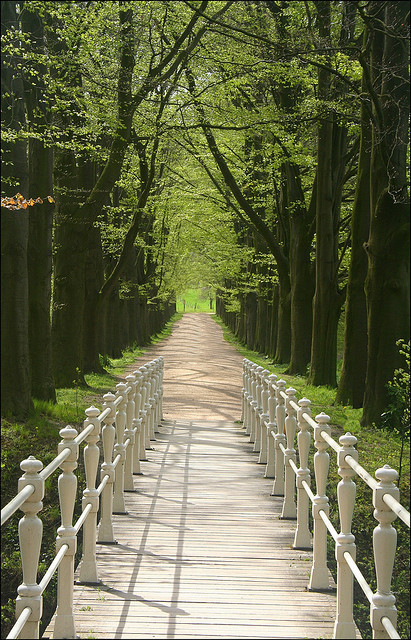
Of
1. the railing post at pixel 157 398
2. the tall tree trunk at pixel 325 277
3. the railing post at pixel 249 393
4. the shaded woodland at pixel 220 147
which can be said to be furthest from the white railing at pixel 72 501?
the tall tree trunk at pixel 325 277

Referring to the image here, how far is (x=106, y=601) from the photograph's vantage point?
578cm

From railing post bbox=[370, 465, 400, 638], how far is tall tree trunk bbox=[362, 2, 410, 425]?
9081 millimetres


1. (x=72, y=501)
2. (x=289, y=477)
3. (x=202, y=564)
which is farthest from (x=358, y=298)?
(x=72, y=501)

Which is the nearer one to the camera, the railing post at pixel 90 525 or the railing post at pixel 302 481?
the railing post at pixel 90 525

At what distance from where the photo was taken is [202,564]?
264 inches

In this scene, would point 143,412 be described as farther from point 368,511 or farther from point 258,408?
point 368,511

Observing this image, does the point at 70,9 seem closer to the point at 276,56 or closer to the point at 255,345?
the point at 276,56

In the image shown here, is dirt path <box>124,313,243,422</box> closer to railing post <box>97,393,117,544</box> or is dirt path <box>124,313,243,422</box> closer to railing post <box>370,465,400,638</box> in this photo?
railing post <box>97,393,117,544</box>

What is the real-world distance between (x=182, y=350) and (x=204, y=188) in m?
11.8

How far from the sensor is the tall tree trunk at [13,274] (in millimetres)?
12680

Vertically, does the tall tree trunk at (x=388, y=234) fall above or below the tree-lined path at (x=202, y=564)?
above

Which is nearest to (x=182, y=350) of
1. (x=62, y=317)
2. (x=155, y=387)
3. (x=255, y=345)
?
(x=255, y=345)

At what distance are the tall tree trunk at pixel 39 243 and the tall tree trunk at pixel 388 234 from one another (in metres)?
5.90

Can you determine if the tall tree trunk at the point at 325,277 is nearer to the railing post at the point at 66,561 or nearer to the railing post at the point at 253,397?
the railing post at the point at 253,397
